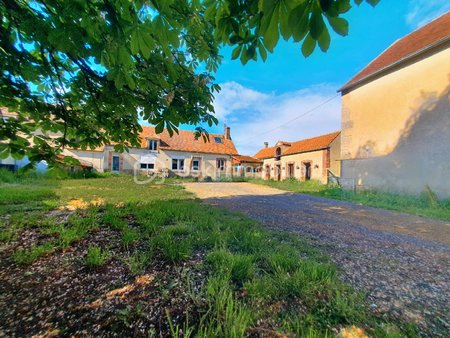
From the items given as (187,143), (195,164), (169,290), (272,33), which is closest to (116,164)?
(187,143)

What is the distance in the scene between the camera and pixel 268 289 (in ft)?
5.95

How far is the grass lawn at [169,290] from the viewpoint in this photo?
144 centimetres

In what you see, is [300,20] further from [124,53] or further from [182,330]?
[182,330]

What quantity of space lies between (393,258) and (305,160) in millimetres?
18296

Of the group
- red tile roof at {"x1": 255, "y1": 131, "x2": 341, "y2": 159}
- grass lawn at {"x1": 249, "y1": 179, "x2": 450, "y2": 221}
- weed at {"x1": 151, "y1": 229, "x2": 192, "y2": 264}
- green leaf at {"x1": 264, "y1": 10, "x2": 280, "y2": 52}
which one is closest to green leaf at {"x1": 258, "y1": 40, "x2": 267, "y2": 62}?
green leaf at {"x1": 264, "y1": 10, "x2": 280, "y2": 52}

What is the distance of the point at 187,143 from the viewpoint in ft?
75.0

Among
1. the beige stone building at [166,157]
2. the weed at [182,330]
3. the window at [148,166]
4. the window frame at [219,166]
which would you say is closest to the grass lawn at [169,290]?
the weed at [182,330]

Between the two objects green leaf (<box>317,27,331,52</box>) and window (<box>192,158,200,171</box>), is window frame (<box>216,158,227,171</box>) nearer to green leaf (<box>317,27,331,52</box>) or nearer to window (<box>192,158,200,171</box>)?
window (<box>192,158,200,171</box>)

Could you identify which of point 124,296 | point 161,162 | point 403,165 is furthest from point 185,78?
point 161,162

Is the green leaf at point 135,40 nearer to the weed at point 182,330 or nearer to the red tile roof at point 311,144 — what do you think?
the weed at point 182,330

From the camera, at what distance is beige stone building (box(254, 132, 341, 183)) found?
17.7 metres

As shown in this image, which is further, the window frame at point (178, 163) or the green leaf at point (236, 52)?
the window frame at point (178, 163)

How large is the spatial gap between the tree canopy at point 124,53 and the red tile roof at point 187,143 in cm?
1732

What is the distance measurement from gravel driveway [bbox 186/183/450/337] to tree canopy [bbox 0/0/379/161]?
2.39 meters
